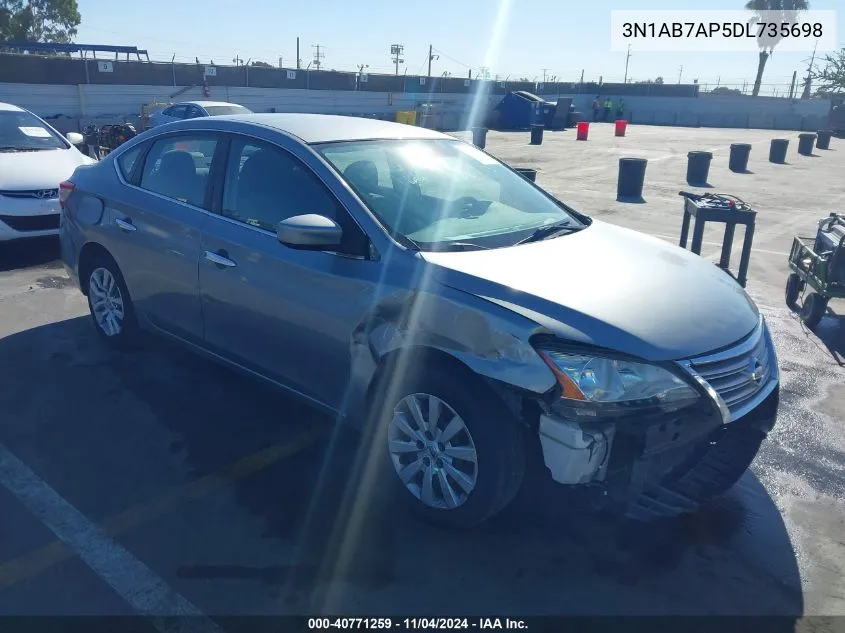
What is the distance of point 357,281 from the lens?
10.9 ft

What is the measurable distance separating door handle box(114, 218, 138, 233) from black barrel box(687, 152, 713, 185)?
14077 millimetres

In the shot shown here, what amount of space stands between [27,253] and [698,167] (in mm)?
13796

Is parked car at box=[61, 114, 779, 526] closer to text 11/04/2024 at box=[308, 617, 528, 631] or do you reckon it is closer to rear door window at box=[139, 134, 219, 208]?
rear door window at box=[139, 134, 219, 208]

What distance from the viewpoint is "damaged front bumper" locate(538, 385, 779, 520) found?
274 centimetres

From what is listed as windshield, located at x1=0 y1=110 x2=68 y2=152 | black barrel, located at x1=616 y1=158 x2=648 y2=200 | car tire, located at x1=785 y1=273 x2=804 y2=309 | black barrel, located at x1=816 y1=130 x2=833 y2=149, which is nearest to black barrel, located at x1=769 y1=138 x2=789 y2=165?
black barrel, located at x1=816 y1=130 x2=833 y2=149

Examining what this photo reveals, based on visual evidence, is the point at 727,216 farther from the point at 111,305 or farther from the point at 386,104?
the point at 386,104

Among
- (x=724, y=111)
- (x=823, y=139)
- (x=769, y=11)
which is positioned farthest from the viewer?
(x=769, y=11)

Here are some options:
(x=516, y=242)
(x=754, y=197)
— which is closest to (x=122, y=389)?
(x=516, y=242)

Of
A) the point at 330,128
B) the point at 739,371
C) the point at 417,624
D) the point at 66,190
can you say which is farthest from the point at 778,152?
the point at 417,624

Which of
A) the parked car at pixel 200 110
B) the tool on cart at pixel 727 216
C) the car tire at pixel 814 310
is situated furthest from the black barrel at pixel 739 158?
the car tire at pixel 814 310

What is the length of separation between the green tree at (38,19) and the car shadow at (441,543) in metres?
61.1

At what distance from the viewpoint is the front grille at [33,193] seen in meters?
7.42

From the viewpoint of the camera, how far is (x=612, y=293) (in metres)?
3.08

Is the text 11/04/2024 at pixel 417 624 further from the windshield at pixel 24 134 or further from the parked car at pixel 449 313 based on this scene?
the windshield at pixel 24 134
